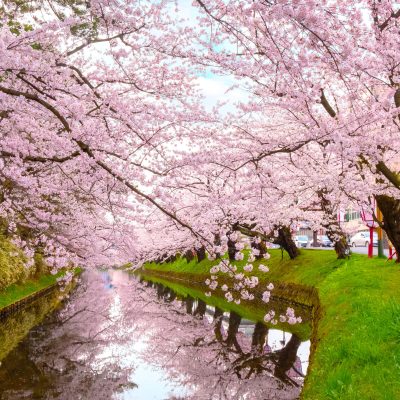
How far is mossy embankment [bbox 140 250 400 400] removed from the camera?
6816mm

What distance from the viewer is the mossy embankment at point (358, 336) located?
268 inches

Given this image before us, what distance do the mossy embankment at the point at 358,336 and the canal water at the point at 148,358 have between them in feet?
5.67

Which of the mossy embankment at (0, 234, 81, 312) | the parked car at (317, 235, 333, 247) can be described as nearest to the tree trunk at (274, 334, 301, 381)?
the mossy embankment at (0, 234, 81, 312)

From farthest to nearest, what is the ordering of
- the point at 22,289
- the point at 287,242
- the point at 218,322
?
1. the point at 287,242
2. the point at 22,289
3. the point at 218,322

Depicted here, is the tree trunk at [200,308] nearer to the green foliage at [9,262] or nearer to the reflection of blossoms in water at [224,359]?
the reflection of blossoms in water at [224,359]

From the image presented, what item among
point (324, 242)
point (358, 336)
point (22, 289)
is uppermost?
point (358, 336)

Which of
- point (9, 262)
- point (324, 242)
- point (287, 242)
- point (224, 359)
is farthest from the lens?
point (324, 242)

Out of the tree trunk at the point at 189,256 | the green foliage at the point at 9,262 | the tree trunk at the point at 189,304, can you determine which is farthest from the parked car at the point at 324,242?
the green foliage at the point at 9,262

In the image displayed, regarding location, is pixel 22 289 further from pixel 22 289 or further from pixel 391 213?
pixel 391 213

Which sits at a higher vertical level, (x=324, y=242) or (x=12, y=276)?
(x=324, y=242)

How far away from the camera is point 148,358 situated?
1560cm

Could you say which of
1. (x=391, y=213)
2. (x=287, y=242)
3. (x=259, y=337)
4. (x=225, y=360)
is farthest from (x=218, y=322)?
(x=391, y=213)

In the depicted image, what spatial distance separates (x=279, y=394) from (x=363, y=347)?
11.7 ft

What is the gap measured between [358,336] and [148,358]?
8.45 meters
